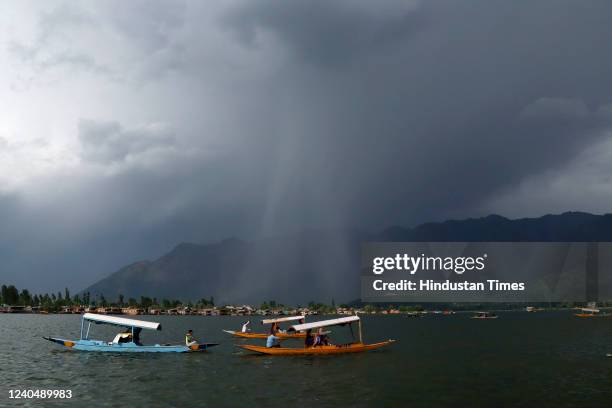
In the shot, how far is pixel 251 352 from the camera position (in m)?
64.9

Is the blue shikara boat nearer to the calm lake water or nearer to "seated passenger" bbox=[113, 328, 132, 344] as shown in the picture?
"seated passenger" bbox=[113, 328, 132, 344]

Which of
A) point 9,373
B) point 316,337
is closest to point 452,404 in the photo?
point 316,337

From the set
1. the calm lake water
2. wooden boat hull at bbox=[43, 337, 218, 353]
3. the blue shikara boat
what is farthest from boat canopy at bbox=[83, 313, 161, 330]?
the calm lake water

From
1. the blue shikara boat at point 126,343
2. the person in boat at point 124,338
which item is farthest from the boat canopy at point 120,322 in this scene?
the person in boat at point 124,338

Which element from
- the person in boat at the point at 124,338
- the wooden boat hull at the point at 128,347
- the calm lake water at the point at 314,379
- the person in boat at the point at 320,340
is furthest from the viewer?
the person in boat at the point at 320,340

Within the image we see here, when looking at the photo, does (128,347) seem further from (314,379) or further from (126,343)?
(314,379)

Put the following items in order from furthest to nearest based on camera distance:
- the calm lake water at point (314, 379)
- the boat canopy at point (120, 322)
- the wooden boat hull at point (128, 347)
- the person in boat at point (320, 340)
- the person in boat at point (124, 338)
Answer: the person in boat at point (320, 340)
the person in boat at point (124, 338)
the wooden boat hull at point (128, 347)
the boat canopy at point (120, 322)
the calm lake water at point (314, 379)

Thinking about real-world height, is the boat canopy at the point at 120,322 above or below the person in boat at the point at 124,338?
above

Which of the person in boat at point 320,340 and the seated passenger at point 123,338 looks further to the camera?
the person in boat at point 320,340

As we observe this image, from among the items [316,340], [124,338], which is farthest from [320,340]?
[124,338]

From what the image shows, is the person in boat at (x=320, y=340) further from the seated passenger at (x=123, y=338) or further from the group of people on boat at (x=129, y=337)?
the seated passenger at (x=123, y=338)

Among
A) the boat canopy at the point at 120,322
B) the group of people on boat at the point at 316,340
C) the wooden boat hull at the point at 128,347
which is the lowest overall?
the wooden boat hull at the point at 128,347

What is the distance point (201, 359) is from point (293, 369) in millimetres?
13224

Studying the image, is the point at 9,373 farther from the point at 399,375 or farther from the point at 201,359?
the point at 399,375
